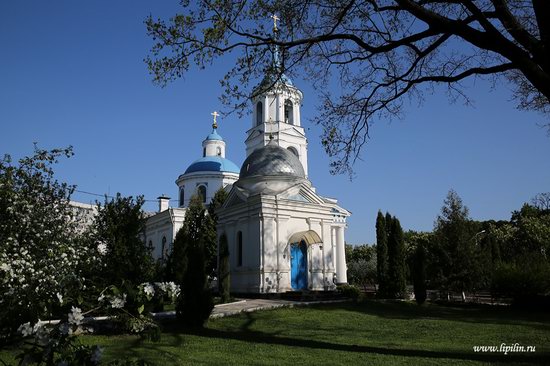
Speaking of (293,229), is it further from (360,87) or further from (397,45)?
(397,45)

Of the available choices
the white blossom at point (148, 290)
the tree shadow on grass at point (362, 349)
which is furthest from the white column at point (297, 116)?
the white blossom at point (148, 290)

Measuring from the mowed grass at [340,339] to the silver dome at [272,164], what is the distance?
10.7 metres

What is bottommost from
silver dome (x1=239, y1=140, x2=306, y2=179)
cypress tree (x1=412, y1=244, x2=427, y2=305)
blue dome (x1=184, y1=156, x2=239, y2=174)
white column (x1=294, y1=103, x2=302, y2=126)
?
cypress tree (x1=412, y1=244, x2=427, y2=305)

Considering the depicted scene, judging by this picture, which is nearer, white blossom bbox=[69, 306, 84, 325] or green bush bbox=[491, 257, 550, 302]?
white blossom bbox=[69, 306, 84, 325]

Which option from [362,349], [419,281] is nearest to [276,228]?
[419,281]

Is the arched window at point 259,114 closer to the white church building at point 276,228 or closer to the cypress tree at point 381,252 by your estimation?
the white church building at point 276,228

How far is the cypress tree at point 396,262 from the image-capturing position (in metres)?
24.4

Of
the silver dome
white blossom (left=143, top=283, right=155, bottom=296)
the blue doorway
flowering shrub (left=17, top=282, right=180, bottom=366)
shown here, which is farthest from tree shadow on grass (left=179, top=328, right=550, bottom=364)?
the silver dome

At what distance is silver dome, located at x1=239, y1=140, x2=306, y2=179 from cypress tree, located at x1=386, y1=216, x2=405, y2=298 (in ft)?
22.0

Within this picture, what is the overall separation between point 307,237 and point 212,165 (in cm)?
1965

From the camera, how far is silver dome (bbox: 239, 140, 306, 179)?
2695 centimetres

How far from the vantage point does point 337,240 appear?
3250cm

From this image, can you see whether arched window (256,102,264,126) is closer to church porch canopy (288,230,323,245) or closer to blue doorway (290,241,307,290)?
church porch canopy (288,230,323,245)
